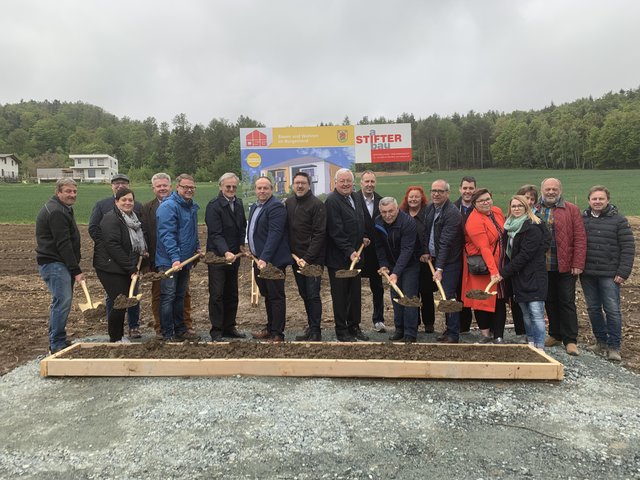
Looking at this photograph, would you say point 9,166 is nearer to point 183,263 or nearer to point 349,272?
point 183,263

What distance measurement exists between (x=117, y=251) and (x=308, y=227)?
2.23 metres

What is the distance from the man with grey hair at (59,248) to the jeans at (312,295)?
2548mm

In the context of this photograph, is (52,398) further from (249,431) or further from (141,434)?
(249,431)

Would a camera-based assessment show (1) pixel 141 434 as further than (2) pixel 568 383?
No

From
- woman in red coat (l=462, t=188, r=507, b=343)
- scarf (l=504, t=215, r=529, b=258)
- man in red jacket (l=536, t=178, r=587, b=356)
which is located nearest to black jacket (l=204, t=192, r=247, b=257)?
woman in red coat (l=462, t=188, r=507, b=343)

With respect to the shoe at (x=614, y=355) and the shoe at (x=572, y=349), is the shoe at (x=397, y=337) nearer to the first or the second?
the shoe at (x=572, y=349)

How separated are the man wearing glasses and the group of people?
0.01m

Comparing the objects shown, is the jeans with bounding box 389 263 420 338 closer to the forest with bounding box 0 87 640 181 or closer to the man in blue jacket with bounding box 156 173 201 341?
the man in blue jacket with bounding box 156 173 201 341

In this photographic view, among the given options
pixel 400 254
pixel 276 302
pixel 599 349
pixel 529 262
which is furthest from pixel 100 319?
pixel 599 349

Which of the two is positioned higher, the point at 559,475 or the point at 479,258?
the point at 479,258

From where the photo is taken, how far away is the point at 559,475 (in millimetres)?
2934

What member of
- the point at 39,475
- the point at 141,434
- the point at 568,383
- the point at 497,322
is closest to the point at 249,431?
the point at 141,434

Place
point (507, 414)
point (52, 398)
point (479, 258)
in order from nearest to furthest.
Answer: point (507, 414)
point (52, 398)
point (479, 258)

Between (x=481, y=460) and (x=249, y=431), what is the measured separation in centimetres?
169
